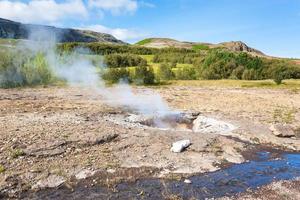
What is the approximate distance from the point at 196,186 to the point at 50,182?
6.12m

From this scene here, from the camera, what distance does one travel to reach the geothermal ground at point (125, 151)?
16.2 m

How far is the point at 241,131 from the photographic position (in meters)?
26.8

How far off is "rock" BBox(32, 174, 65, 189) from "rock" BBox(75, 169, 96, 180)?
2.39 feet

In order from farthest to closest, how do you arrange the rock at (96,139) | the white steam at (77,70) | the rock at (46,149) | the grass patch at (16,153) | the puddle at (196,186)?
1. the white steam at (77,70)
2. the rock at (96,139)
3. the rock at (46,149)
4. the grass patch at (16,153)
5. the puddle at (196,186)

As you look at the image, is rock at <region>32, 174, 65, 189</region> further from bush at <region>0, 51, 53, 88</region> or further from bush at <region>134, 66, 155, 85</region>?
bush at <region>134, 66, 155, 85</region>

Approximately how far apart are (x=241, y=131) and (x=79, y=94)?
2292cm

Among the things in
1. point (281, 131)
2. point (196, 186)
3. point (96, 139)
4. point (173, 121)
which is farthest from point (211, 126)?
point (196, 186)

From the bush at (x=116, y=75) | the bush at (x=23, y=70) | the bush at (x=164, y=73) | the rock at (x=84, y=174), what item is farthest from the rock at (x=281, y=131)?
the bush at (x=164, y=73)

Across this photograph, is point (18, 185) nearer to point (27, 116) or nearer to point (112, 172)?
point (112, 172)

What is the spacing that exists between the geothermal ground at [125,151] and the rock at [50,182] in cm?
4

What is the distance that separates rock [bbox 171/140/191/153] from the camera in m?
21.0

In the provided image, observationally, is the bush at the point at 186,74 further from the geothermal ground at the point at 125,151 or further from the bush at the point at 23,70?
the geothermal ground at the point at 125,151

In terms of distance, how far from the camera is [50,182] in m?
16.5

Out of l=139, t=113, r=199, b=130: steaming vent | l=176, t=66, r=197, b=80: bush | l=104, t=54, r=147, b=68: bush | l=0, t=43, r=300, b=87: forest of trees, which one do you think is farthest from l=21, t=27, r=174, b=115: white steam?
l=176, t=66, r=197, b=80: bush
